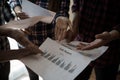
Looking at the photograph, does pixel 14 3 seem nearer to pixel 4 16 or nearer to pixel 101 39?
pixel 4 16

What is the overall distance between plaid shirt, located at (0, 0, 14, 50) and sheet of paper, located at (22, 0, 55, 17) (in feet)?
0.31

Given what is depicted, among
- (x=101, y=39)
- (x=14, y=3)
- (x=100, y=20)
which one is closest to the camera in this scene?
(x=101, y=39)

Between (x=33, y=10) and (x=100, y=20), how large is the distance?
1.16ft

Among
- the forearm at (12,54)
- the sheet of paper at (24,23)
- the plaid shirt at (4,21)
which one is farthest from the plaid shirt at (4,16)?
the forearm at (12,54)

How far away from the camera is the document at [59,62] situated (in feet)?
2.31

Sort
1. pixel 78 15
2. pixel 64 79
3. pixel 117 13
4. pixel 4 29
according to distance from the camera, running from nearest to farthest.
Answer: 1. pixel 64 79
2. pixel 4 29
3. pixel 117 13
4. pixel 78 15

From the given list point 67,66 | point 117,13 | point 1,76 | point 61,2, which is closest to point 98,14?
point 117,13

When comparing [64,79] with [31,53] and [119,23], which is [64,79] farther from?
[119,23]

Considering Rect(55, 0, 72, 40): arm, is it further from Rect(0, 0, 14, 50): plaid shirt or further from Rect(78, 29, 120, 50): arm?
Rect(0, 0, 14, 50): plaid shirt

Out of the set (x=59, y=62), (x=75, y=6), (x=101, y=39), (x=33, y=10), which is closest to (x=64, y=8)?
(x=75, y=6)

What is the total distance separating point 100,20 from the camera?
3.11 ft

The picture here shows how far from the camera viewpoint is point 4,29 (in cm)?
80

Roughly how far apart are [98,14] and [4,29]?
1.45ft

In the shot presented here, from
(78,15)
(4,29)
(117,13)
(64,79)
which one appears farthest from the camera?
(78,15)
